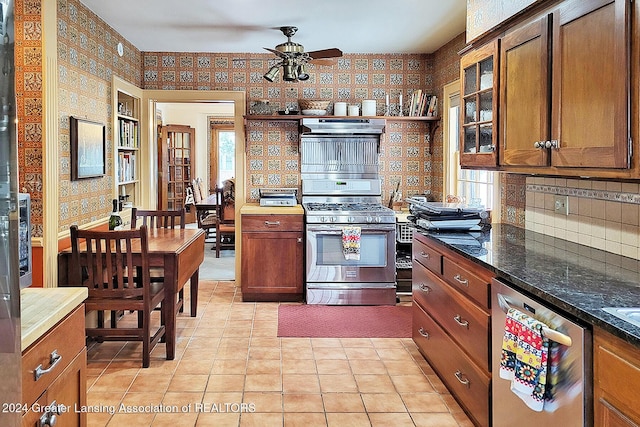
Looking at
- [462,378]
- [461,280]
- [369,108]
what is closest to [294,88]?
[369,108]

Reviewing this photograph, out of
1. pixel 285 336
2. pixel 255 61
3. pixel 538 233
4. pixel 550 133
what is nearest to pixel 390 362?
pixel 285 336

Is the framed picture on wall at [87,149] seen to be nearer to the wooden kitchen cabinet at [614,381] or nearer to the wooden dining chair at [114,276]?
the wooden dining chair at [114,276]

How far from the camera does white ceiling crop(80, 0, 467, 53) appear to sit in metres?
4.07

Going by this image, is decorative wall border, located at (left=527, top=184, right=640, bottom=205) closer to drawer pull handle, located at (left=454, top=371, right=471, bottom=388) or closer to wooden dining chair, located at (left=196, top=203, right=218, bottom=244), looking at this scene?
drawer pull handle, located at (left=454, top=371, right=471, bottom=388)

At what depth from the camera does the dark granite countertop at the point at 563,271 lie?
5.36ft

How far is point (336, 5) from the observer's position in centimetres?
409

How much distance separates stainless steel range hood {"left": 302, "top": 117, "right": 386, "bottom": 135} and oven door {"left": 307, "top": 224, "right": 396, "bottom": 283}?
3.50 ft

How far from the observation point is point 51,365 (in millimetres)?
1572

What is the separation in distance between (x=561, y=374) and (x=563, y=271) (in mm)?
576

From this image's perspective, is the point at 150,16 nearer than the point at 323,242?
Yes

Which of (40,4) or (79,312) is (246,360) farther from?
(40,4)

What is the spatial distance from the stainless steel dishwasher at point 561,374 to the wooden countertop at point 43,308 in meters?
1.52

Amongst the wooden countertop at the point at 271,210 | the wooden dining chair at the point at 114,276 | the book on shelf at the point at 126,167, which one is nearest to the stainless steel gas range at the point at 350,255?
the wooden countertop at the point at 271,210

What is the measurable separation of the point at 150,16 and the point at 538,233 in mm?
3377
